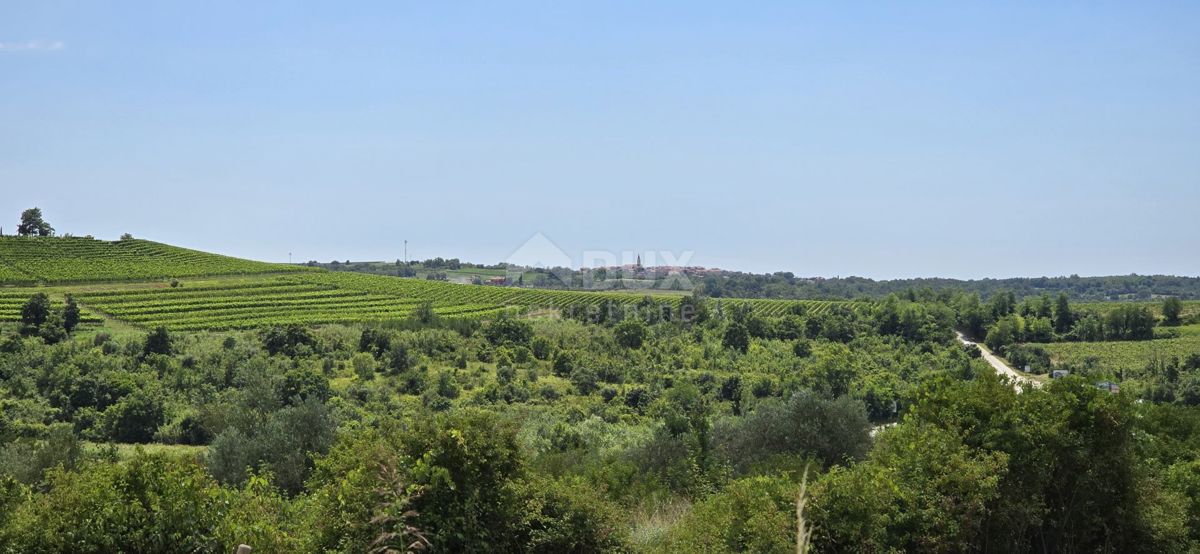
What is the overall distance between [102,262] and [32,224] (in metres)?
18.0

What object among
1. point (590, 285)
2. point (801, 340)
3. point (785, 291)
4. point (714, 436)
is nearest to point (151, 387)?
point (714, 436)

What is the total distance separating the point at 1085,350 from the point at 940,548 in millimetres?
80585

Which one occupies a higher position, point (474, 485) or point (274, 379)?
point (474, 485)

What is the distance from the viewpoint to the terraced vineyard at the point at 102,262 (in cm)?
7031

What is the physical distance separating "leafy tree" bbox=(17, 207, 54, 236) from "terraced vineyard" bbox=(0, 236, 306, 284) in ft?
23.7

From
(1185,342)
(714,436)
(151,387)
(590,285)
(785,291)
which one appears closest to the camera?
(714,436)

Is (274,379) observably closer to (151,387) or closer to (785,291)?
(151,387)

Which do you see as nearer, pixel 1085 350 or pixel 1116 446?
pixel 1116 446

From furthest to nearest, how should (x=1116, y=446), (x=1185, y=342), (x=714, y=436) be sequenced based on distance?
(x=1185, y=342) < (x=714, y=436) < (x=1116, y=446)

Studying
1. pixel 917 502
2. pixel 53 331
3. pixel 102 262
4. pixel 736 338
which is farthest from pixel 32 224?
pixel 917 502

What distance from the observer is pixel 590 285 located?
388ft

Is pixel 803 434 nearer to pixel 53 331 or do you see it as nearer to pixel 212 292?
pixel 53 331

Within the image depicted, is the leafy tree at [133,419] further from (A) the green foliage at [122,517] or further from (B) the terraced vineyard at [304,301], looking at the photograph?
(A) the green foliage at [122,517]

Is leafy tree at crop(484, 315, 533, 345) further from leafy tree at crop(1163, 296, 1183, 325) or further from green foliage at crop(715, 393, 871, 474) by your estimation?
leafy tree at crop(1163, 296, 1183, 325)
